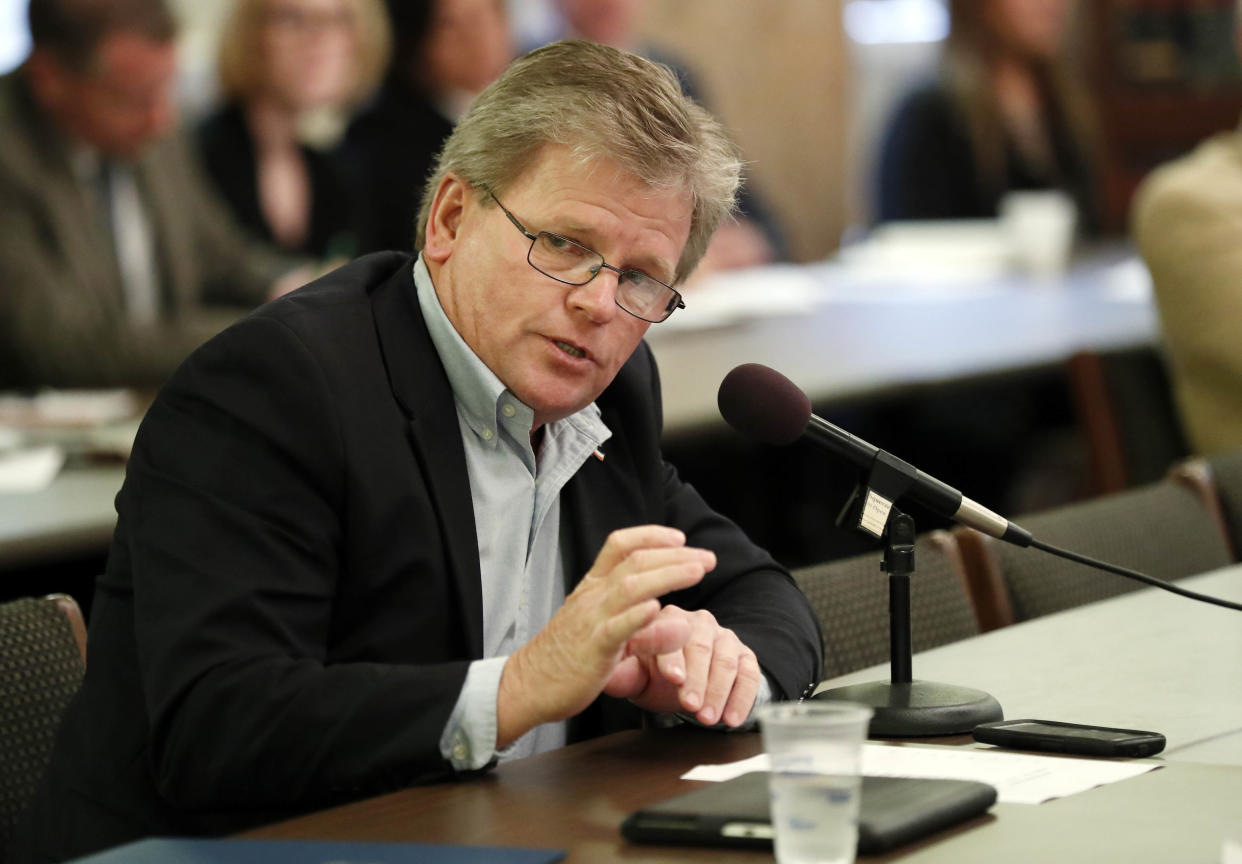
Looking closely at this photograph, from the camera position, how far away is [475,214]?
1.53 m

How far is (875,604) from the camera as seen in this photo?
1.86 meters

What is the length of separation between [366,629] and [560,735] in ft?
0.86

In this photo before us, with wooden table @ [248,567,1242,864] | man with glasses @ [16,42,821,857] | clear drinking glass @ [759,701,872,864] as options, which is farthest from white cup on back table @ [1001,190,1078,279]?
clear drinking glass @ [759,701,872,864]

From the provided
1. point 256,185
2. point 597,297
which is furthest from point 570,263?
Answer: point 256,185

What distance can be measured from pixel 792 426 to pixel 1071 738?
1.13ft

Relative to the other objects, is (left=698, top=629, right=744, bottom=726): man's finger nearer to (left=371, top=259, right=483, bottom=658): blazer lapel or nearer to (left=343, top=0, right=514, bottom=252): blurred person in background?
(left=371, top=259, right=483, bottom=658): blazer lapel

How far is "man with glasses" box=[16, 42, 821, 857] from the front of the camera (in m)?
1.25

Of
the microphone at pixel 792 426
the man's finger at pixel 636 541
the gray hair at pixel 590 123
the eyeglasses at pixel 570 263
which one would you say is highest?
the gray hair at pixel 590 123

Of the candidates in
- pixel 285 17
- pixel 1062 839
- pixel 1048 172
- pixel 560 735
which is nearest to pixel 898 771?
pixel 1062 839

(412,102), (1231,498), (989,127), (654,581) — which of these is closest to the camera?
(654,581)

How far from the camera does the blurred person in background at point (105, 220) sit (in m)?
4.13

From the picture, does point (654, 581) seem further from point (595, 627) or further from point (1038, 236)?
point (1038, 236)

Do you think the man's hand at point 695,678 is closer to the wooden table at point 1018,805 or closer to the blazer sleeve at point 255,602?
the wooden table at point 1018,805

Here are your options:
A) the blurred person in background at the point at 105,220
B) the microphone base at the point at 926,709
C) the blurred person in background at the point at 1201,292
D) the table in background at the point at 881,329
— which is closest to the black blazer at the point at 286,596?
the microphone base at the point at 926,709
